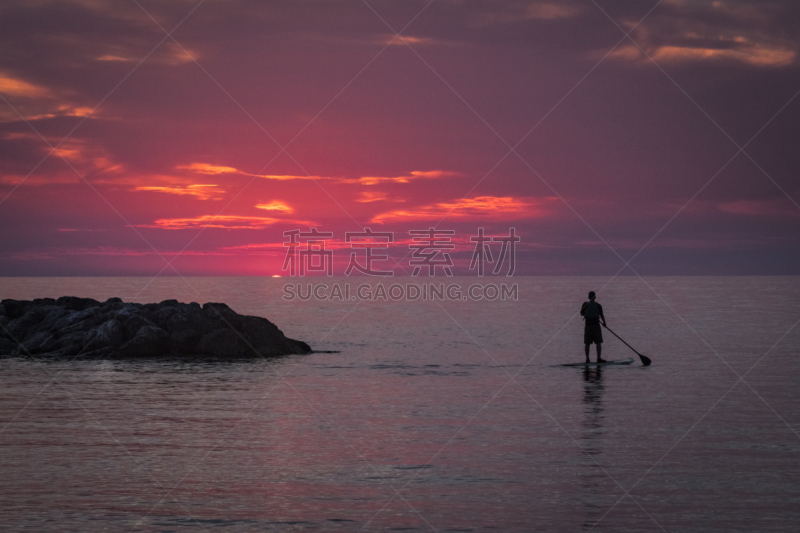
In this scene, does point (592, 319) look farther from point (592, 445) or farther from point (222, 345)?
point (222, 345)

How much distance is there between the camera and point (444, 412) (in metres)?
19.5

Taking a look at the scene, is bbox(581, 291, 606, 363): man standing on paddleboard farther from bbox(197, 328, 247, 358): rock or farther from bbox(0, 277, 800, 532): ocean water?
bbox(197, 328, 247, 358): rock

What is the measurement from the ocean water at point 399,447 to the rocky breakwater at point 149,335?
3322mm

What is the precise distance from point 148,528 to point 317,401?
444 inches

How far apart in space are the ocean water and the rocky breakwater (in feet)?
10.9

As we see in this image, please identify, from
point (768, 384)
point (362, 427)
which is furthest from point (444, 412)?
point (768, 384)

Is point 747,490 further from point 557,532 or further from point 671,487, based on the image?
point 557,532

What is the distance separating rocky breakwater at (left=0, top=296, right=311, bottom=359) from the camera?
3384cm

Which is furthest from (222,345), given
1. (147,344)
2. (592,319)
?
(592,319)

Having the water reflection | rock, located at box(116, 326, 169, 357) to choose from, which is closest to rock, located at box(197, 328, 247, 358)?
rock, located at box(116, 326, 169, 357)

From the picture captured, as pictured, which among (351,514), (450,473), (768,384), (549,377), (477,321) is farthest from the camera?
(477,321)

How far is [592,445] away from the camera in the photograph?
1537cm

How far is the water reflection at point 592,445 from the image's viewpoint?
11453 millimetres

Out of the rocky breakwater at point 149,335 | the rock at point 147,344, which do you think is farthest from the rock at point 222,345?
the rock at point 147,344
